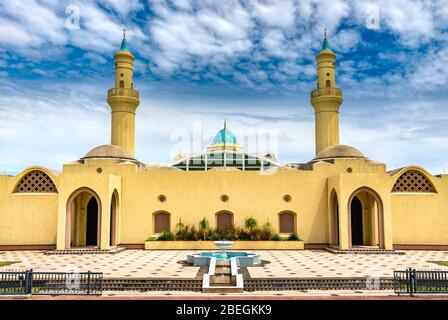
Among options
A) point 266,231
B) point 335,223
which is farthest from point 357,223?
point 266,231

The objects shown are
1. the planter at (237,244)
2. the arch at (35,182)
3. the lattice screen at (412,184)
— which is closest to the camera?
the planter at (237,244)

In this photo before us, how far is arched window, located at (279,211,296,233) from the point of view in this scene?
2167 centimetres

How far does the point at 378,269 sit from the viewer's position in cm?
1378

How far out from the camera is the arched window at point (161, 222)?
2180cm

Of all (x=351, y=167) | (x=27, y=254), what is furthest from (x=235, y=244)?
(x=27, y=254)

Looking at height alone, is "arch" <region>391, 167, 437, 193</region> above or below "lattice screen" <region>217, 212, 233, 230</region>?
above

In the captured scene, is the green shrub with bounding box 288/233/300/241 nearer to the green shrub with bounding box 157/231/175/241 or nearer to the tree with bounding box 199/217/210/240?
the tree with bounding box 199/217/210/240

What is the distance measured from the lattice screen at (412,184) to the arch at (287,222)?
512 cm

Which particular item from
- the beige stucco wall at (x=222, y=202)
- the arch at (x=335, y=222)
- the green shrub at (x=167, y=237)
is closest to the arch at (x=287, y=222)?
the beige stucco wall at (x=222, y=202)

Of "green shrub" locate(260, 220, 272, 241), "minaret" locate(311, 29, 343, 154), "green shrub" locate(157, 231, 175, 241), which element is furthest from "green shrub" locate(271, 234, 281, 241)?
"minaret" locate(311, 29, 343, 154)

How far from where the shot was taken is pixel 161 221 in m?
21.9

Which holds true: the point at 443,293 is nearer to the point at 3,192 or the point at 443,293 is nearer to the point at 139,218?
the point at 139,218

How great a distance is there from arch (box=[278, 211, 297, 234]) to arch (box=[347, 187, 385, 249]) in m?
2.88

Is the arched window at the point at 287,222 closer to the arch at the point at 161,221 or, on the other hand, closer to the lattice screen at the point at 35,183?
the arch at the point at 161,221
